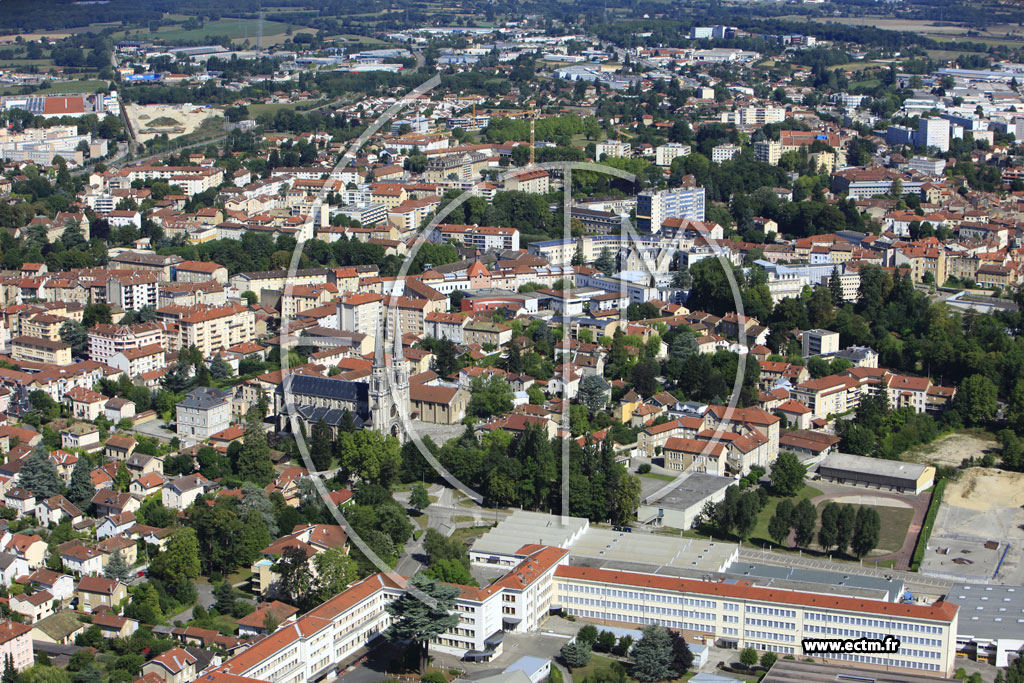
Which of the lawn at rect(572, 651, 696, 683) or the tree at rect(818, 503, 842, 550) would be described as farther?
the tree at rect(818, 503, 842, 550)

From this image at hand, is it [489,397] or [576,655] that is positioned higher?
[489,397]

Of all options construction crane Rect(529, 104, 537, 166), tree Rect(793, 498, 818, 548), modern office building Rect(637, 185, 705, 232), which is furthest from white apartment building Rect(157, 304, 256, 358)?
construction crane Rect(529, 104, 537, 166)

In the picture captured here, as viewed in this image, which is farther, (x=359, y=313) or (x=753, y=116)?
(x=753, y=116)

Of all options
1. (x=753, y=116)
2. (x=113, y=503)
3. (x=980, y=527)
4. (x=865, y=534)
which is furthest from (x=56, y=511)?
(x=753, y=116)

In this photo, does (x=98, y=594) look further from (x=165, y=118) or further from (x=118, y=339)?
(x=165, y=118)

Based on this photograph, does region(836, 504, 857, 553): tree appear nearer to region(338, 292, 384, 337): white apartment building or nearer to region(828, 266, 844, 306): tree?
region(338, 292, 384, 337): white apartment building

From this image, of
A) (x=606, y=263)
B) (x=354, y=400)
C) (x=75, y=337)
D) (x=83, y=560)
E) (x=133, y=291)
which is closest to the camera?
(x=83, y=560)
